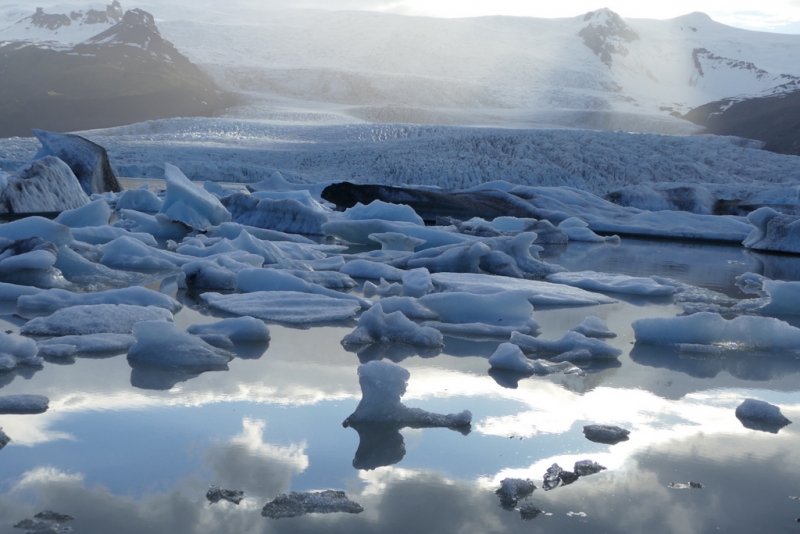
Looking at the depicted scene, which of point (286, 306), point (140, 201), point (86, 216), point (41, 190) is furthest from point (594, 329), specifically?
point (140, 201)

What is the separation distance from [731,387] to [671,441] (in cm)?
55

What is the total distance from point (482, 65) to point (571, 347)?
42.3 metres

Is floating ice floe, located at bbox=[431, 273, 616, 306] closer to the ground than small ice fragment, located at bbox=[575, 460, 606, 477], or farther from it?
closer to the ground

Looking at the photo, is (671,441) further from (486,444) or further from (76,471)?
(76,471)

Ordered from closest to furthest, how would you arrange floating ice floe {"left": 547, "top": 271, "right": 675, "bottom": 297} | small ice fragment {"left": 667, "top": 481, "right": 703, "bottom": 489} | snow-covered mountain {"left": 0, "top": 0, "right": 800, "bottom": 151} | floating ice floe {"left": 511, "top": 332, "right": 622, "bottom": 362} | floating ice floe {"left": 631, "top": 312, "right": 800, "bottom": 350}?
small ice fragment {"left": 667, "top": 481, "right": 703, "bottom": 489}
floating ice floe {"left": 511, "top": 332, "right": 622, "bottom": 362}
floating ice floe {"left": 631, "top": 312, "right": 800, "bottom": 350}
floating ice floe {"left": 547, "top": 271, "right": 675, "bottom": 297}
snow-covered mountain {"left": 0, "top": 0, "right": 800, "bottom": 151}

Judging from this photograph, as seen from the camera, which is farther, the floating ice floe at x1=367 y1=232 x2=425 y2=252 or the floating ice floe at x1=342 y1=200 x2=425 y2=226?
the floating ice floe at x1=342 y1=200 x2=425 y2=226

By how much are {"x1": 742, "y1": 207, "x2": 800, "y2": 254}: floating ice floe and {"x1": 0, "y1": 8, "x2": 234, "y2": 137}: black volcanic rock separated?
3001 cm

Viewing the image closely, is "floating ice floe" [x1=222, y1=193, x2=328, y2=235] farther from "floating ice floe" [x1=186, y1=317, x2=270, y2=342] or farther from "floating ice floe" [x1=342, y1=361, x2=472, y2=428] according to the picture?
"floating ice floe" [x1=342, y1=361, x2=472, y2=428]

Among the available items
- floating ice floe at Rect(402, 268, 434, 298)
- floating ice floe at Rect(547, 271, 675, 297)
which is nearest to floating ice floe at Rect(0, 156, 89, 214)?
floating ice floe at Rect(402, 268, 434, 298)

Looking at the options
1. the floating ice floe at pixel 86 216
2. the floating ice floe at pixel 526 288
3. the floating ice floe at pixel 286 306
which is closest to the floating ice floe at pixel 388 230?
the floating ice floe at pixel 526 288

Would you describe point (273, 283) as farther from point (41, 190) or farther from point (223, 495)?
point (41, 190)

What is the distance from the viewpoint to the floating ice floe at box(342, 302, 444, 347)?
239cm

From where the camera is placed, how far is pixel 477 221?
23.3ft

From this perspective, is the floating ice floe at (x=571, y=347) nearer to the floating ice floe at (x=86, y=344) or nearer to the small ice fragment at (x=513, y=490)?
the small ice fragment at (x=513, y=490)
